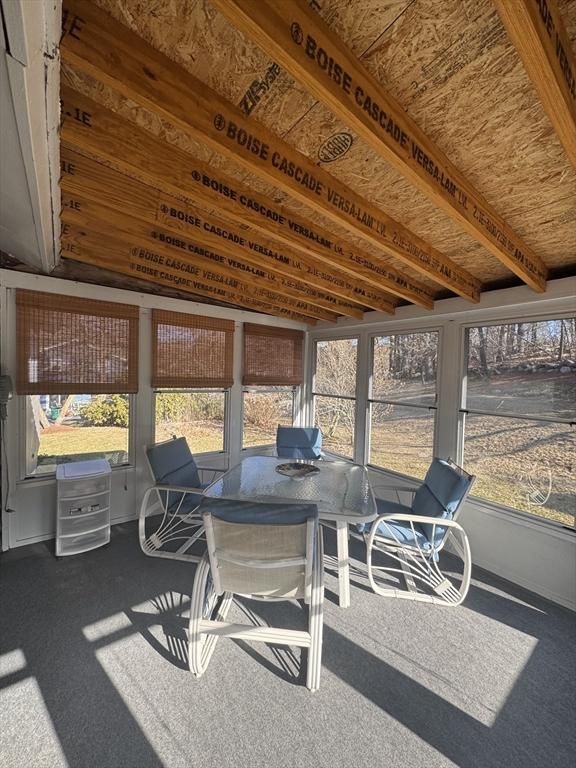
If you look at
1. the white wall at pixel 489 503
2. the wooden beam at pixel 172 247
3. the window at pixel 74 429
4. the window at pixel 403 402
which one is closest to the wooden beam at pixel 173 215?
the wooden beam at pixel 172 247

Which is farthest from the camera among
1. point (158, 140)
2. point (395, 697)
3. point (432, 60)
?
point (395, 697)

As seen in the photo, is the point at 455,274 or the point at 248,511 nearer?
the point at 248,511

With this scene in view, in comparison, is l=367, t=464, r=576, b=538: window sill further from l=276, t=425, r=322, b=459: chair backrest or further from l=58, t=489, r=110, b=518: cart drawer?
l=58, t=489, r=110, b=518: cart drawer

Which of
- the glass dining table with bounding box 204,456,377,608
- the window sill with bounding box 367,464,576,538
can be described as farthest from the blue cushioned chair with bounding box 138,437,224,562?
the window sill with bounding box 367,464,576,538

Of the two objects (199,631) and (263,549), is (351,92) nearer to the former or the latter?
(263,549)

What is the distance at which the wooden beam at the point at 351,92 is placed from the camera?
2.82ft

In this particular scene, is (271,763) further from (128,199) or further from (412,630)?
(128,199)

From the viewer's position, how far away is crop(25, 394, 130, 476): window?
10.3ft

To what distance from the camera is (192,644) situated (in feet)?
5.69

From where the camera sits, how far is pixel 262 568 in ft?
5.49

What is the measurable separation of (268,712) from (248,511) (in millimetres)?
957

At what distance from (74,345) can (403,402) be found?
3671 mm

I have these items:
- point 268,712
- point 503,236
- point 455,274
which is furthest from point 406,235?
point 268,712

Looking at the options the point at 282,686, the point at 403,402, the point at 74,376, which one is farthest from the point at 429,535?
the point at 74,376
